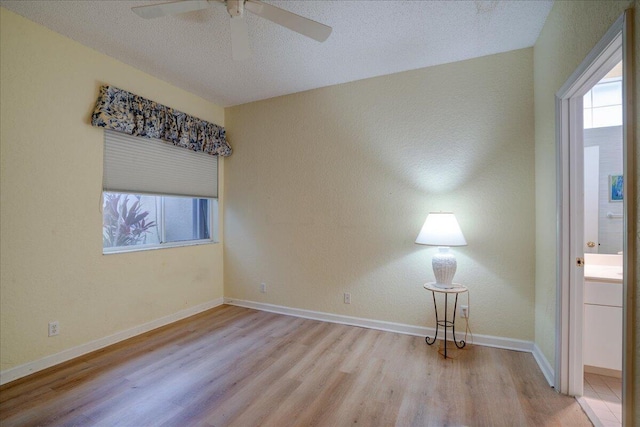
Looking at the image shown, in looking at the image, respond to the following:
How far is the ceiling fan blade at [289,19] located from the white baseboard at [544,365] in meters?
2.80

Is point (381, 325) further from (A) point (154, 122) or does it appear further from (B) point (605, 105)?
(A) point (154, 122)

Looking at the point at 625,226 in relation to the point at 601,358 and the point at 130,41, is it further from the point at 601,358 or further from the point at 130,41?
the point at 130,41

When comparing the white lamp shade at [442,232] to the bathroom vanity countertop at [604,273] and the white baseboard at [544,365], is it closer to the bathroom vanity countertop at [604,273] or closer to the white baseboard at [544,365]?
the bathroom vanity countertop at [604,273]

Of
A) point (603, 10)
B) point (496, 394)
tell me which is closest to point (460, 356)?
point (496, 394)

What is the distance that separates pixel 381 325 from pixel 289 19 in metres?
2.86

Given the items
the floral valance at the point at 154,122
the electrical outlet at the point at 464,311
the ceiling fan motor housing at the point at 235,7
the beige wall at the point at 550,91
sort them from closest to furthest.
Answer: the beige wall at the point at 550,91 → the ceiling fan motor housing at the point at 235,7 → the floral valance at the point at 154,122 → the electrical outlet at the point at 464,311

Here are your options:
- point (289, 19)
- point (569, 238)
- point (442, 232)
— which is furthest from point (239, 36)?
point (569, 238)

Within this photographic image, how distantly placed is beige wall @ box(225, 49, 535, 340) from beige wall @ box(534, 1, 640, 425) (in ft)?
0.50

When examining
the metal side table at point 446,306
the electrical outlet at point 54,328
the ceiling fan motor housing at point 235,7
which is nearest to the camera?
the ceiling fan motor housing at point 235,7

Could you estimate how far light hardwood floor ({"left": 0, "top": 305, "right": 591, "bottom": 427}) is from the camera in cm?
171

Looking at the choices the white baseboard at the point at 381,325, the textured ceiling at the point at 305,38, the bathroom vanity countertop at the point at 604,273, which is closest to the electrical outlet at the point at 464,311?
the white baseboard at the point at 381,325

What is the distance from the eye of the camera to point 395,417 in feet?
5.64

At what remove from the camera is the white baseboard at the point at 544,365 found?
6.66 feet

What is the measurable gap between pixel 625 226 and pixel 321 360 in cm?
212
